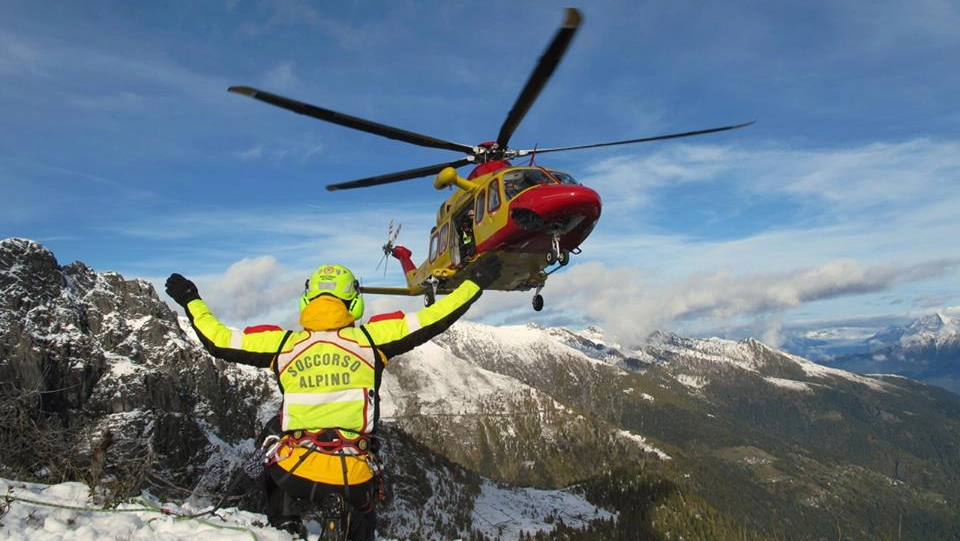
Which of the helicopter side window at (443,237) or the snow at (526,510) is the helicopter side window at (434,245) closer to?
the helicopter side window at (443,237)

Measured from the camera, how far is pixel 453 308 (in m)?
6.34

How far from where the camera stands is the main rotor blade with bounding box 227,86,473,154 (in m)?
11.0

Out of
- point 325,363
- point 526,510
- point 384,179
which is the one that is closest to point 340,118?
point 384,179

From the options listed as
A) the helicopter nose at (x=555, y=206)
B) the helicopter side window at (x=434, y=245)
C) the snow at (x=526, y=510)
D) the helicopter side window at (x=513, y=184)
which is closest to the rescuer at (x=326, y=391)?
the helicopter nose at (x=555, y=206)

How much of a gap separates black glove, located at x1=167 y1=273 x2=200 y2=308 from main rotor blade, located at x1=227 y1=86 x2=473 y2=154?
17.4 feet

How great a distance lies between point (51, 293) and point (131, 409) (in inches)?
1618

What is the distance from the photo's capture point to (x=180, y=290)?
6.48m

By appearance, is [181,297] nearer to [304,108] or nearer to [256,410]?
[304,108]

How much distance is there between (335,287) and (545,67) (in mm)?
7547

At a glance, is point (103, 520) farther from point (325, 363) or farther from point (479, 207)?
point (479, 207)

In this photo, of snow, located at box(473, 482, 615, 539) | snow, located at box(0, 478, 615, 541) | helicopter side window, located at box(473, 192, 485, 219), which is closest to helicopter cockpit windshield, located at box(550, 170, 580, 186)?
helicopter side window, located at box(473, 192, 485, 219)

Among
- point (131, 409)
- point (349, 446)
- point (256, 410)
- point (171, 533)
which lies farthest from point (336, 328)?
point (256, 410)

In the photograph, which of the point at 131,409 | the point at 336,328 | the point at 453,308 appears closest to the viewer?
the point at 336,328

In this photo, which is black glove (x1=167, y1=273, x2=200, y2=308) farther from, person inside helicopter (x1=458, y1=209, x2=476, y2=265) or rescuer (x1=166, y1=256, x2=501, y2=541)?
person inside helicopter (x1=458, y1=209, x2=476, y2=265)
